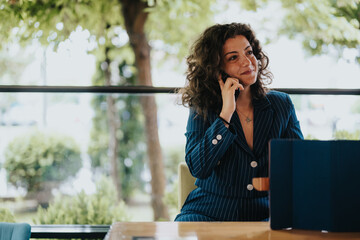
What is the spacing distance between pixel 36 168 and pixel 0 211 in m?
0.42

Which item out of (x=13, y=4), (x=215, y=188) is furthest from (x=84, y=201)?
(x=13, y=4)

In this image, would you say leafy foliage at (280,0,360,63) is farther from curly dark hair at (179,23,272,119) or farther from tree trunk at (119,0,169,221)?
curly dark hair at (179,23,272,119)

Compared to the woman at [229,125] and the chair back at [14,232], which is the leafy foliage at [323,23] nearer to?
the woman at [229,125]

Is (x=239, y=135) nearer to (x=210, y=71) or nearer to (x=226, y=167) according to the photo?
(x=226, y=167)

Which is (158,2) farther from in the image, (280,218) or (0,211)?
(280,218)

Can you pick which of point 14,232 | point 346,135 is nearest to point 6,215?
point 14,232

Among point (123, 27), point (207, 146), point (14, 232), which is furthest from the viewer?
point (123, 27)

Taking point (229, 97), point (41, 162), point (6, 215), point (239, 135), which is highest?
point (229, 97)

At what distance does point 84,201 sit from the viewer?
2711mm

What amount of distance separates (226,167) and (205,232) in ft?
1.74

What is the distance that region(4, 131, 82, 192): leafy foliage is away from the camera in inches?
112

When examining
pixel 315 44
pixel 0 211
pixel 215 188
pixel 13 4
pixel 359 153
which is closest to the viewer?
pixel 359 153

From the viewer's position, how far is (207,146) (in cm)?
163

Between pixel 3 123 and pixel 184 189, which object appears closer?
pixel 184 189
